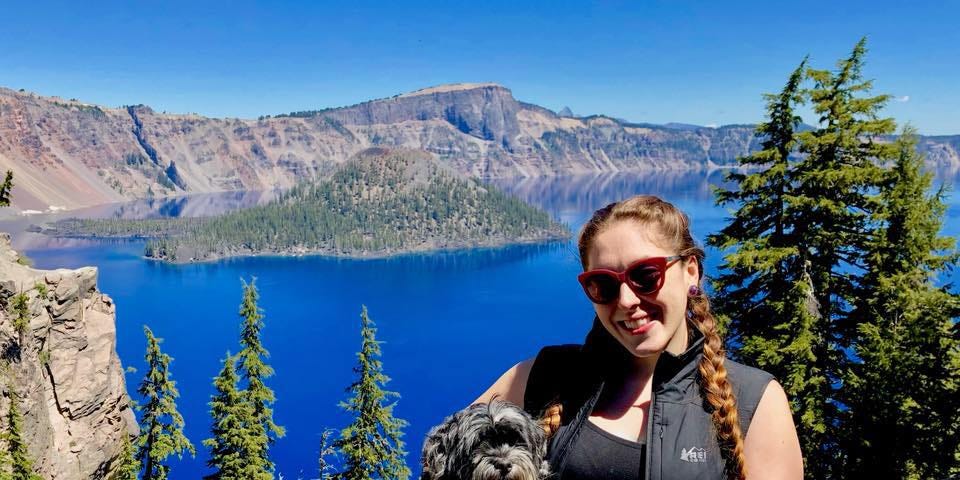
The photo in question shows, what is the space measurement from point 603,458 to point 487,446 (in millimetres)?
477

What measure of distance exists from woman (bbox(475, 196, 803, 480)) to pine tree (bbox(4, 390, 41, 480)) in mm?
15928

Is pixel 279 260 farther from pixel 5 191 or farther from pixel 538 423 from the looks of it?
pixel 538 423

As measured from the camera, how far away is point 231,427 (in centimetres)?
1972

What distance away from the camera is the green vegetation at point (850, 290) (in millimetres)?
8508

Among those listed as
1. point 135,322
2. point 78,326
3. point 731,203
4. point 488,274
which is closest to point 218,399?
point 78,326

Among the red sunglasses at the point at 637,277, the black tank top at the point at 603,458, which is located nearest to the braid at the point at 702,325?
the red sunglasses at the point at 637,277

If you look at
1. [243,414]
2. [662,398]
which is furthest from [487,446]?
[243,414]

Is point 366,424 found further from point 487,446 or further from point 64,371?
point 487,446

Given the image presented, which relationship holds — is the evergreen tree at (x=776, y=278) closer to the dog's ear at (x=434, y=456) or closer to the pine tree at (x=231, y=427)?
the dog's ear at (x=434, y=456)

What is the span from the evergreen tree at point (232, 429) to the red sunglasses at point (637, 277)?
1959 cm

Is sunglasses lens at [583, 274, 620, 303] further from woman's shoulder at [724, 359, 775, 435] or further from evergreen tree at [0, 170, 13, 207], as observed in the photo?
evergreen tree at [0, 170, 13, 207]

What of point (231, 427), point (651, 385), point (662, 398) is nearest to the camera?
point (662, 398)

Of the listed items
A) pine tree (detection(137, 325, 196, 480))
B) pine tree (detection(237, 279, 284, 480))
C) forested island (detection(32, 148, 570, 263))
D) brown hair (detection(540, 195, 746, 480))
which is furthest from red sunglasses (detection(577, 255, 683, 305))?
forested island (detection(32, 148, 570, 263))

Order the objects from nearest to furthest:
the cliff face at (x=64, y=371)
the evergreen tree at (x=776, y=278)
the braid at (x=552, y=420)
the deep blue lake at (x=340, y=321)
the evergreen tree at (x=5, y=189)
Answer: the braid at (x=552, y=420) → the evergreen tree at (x=776, y=278) → the evergreen tree at (x=5, y=189) → the cliff face at (x=64, y=371) → the deep blue lake at (x=340, y=321)
